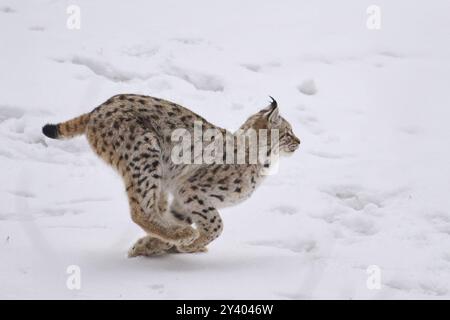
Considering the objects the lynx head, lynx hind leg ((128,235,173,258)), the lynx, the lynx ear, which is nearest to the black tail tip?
the lynx

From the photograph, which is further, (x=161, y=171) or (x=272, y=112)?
(x=272, y=112)

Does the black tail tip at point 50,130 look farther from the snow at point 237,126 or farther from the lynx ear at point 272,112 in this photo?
the lynx ear at point 272,112

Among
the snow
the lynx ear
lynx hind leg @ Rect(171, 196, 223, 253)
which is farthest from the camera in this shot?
the lynx ear

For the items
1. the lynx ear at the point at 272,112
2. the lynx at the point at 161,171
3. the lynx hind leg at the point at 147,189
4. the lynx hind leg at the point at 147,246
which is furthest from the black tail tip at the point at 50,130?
the lynx ear at the point at 272,112

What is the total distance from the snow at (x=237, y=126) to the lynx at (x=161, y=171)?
0.26 m

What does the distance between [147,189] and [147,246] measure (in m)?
0.53

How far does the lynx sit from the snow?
0.85 feet

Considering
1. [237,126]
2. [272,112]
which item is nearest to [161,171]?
[272,112]

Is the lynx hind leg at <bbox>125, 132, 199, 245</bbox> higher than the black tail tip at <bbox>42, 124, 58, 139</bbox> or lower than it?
lower

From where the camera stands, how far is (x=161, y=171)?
7.18 metres

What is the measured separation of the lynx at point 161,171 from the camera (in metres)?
7.04

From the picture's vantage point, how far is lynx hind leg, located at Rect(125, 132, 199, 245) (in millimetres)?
7016

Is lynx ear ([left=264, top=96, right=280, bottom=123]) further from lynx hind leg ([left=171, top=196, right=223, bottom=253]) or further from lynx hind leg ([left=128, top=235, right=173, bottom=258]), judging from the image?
lynx hind leg ([left=128, top=235, right=173, bottom=258])

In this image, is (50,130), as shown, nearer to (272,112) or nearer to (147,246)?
(147,246)
